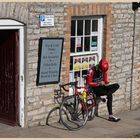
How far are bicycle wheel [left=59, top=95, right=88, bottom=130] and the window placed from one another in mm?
821

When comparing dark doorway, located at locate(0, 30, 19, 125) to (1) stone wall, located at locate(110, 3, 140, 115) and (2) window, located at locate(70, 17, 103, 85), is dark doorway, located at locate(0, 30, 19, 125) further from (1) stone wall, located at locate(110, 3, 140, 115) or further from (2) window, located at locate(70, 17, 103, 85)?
(1) stone wall, located at locate(110, 3, 140, 115)

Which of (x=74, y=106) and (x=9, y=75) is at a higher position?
(x=9, y=75)

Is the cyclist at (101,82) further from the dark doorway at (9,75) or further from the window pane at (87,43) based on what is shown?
the dark doorway at (9,75)

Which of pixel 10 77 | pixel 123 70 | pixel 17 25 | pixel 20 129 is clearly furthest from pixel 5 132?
pixel 123 70

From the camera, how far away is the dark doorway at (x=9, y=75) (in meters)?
10.0

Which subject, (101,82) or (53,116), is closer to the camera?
(53,116)

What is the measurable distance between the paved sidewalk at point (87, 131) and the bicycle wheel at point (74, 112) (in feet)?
0.59

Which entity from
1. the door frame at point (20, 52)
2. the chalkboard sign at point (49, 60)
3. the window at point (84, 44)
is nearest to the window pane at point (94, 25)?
the window at point (84, 44)

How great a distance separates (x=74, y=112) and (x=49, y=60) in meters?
1.36

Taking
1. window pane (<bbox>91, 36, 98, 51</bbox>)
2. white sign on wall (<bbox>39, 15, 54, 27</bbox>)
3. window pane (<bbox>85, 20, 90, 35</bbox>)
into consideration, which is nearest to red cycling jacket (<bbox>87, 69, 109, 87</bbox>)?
window pane (<bbox>91, 36, 98, 51</bbox>)

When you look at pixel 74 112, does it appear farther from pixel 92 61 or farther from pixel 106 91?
pixel 92 61

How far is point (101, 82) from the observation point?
11219 mm

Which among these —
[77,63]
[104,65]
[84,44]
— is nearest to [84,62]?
[77,63]

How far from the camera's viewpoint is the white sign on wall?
10.1m
